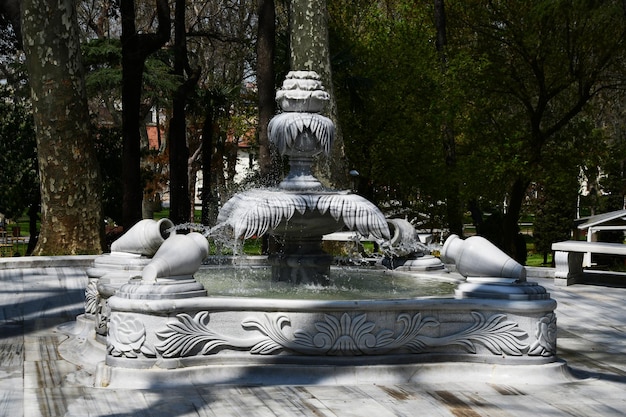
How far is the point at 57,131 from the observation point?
16.7 metres

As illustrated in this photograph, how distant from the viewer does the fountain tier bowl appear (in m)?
6.98

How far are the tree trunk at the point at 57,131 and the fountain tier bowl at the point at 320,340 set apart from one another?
33.0 ft

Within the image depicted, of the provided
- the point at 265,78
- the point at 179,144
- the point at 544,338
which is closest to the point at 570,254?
the point at 544,338

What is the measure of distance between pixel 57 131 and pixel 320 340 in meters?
10.8

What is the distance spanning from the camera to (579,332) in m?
10.2

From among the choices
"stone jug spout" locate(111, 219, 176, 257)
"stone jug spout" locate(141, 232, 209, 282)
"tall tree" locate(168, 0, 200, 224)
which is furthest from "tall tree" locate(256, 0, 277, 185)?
"stone jug spout" locate(141, 232, 209, 282)

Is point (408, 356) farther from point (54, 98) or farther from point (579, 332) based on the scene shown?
point (54, 98)

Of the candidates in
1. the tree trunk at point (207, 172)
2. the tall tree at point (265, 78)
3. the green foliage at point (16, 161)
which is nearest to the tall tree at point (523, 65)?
the tall tree at point (265, 78)

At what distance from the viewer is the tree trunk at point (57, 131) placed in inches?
659

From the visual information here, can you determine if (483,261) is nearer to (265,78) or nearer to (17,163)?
(265,78)

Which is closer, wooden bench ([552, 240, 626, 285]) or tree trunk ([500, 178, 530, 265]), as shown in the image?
wooden bench ([552, 240, 626, 285])

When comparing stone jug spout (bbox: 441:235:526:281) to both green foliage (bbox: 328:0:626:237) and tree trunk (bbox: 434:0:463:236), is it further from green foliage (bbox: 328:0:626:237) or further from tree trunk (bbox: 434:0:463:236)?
A: tree trunk (bbox: 434:0:463:236)

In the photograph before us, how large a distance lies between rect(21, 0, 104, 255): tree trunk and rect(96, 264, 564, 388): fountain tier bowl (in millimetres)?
10049

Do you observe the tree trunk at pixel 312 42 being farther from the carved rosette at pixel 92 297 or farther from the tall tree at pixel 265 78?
the carved rosette at pixel 92 297
